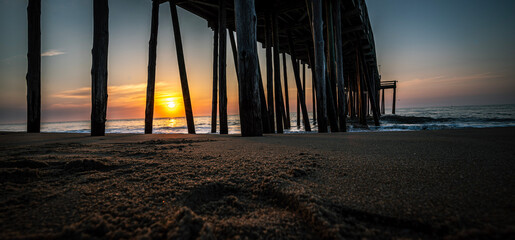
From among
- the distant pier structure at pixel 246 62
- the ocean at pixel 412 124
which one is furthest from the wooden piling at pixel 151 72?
the ocean at pixel 412 124

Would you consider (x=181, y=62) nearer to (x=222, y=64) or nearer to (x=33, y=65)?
(x=222, y=64)

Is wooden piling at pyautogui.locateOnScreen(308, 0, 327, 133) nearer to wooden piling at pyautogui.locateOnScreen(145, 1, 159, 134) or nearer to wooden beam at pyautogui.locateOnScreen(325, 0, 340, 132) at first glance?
wooden beam at pyautogui.locateOnScreen(325, 0, 340, 132)

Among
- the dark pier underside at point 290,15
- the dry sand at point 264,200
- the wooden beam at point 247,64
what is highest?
the dark pier underside at point 290,15

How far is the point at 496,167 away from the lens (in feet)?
3.19

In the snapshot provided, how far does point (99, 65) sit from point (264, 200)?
428 cm

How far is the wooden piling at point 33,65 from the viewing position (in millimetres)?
4621

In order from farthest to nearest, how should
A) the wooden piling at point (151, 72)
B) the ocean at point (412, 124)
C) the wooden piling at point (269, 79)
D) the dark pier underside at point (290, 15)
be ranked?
the ocean at point (412, 124), the dark pier underside at point (290, 15), the wooden piling at point (269, 79), the wooden piling at point (151, 72)

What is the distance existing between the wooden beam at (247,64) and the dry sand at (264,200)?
1928 mm

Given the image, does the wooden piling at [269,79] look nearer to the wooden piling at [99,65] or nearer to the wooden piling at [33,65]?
the wooden piling at [99,65]

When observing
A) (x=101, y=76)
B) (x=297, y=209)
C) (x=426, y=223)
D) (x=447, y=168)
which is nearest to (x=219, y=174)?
(x=297, y=209)

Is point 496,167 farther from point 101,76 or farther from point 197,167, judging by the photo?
point 101,76

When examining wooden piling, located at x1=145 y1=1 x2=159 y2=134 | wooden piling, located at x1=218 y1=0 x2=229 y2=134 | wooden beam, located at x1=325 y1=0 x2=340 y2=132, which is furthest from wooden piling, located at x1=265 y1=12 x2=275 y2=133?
wooden piling, located at x1=145 y1=1 x2=159 y2=134

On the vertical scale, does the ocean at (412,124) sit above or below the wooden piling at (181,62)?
below

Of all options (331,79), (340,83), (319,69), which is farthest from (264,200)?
(340,83)
